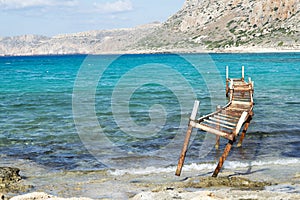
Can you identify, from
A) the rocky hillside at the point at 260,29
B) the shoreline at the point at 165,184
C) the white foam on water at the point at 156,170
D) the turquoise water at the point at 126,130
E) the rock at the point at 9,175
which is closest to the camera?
the shoreline at the point at 165,184

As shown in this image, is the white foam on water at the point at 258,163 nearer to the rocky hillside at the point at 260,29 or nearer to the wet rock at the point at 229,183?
the wet rock at the point at 229,183

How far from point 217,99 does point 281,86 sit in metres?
12.2

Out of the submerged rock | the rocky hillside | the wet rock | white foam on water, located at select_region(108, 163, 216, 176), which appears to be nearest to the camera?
the wet rock

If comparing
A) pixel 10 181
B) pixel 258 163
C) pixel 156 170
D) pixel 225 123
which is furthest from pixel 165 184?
pixel 10 181

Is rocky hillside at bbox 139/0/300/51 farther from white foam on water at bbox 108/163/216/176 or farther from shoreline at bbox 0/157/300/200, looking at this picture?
shoreline at bbox 0/157/300/200

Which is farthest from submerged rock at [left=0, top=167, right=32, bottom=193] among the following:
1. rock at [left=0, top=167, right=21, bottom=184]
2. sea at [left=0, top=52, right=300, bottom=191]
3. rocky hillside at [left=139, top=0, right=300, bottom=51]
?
rocky hillside at [left=139, top=0, right=300, bottom=51]

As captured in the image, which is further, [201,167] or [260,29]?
[260,29]

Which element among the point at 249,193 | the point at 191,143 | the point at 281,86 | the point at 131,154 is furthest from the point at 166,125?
the point at 281,86

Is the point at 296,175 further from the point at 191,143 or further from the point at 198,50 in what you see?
the point at 198,50

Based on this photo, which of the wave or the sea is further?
the sea

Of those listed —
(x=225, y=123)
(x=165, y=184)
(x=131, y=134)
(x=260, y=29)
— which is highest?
(x=260, y=29)

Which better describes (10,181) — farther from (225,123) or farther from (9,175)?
(225,123)

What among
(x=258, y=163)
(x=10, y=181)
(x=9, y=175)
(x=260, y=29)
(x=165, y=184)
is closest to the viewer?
(x=165, y=184)

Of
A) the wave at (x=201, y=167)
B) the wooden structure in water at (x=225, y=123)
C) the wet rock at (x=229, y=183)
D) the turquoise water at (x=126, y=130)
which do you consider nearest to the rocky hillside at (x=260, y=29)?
the turquoise water at (x=126, y=130)
